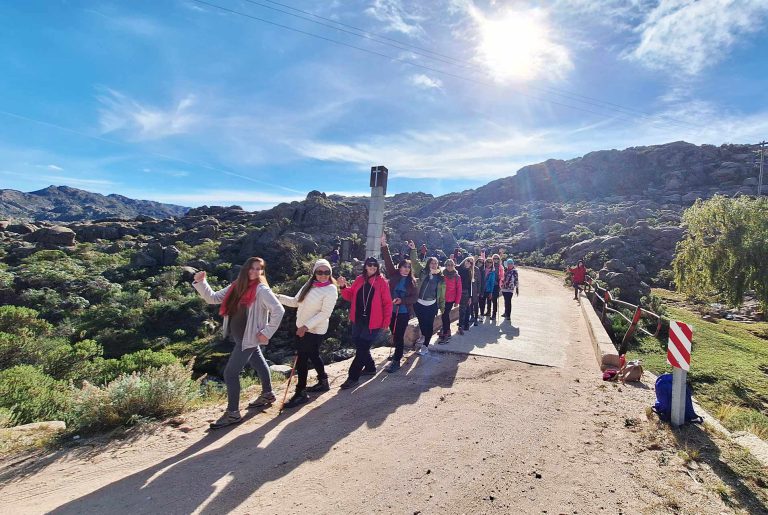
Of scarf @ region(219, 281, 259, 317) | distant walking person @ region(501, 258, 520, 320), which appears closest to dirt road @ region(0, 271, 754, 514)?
scarf @ region(219, 281, 259, 317)

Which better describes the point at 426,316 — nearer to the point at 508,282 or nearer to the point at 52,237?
the point at 508,282

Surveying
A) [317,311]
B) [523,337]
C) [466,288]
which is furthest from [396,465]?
[523,337]

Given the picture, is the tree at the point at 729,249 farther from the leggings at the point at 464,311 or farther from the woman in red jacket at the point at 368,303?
the woman in red jacket at the point at 368,303

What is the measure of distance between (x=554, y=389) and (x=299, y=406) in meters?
3.55

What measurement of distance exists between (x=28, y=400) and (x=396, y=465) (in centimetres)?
512

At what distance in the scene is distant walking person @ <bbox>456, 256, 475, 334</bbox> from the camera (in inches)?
335

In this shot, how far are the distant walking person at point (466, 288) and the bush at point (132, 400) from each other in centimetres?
572

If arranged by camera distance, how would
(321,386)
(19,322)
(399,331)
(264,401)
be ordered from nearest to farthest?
(264,401)
(321,386)
(399,331)
(19,322)

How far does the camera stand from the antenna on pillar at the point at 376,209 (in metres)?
9.41

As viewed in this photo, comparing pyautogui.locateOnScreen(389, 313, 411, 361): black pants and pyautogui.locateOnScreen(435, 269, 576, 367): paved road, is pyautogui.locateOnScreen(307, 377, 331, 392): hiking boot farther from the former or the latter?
pyautogui.locateOnScreen(435, 269, 576, 367): paved road

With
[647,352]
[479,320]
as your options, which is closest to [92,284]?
[479,320]

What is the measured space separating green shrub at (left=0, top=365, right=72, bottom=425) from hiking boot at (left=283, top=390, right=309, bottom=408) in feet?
8.49

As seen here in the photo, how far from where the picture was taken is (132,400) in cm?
416

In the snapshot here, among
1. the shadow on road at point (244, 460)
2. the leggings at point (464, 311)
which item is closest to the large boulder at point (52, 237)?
the leggings at point (464, 311)
